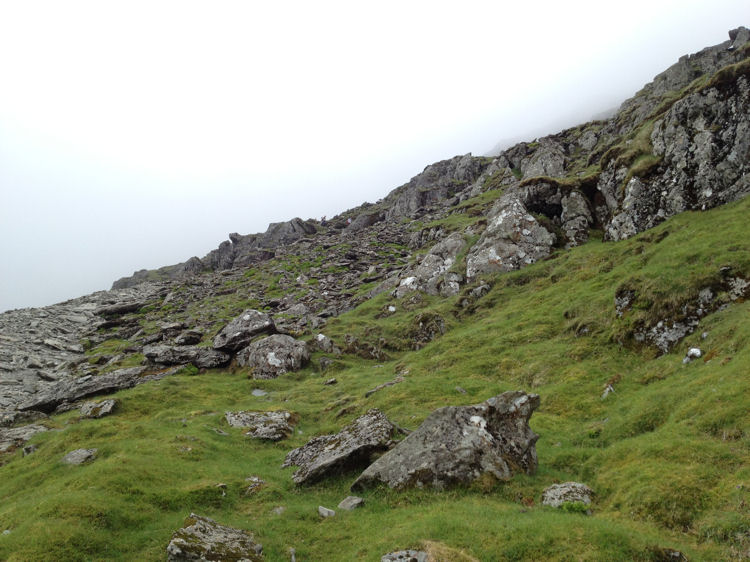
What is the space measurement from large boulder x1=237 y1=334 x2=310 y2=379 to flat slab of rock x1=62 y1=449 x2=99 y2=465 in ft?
76.3

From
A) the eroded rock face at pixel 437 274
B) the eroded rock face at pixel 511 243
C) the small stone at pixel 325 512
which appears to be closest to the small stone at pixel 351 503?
the small stone at pixel 325 512

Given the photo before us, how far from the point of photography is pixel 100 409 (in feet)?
121

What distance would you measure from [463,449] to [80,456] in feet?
77.8

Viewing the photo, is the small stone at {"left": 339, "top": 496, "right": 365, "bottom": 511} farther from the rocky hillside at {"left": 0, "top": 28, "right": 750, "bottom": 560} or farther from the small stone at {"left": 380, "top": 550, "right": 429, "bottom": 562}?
the small stone at {"left": 380, "top": 550, "right": 429, "bottom": 562}

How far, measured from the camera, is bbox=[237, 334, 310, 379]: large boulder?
49.6 metres

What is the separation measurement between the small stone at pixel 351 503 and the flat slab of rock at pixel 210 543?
3934 millimetres

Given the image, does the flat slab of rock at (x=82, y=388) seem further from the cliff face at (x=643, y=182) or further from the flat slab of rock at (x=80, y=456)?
the cliff face at (x=643, y=182)

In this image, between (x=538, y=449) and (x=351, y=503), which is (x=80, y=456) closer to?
(x=351, y=503)

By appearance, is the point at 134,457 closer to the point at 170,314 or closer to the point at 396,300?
the point at 396,300

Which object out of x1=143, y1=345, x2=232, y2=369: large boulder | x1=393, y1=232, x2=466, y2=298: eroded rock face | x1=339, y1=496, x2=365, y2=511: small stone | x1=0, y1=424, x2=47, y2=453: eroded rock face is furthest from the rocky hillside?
x1=393, y1=232, x2=466, y2=298: eroded rock face

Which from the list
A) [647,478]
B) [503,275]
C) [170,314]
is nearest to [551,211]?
[503,275]

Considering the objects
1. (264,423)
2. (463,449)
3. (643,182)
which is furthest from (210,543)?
(643,182)

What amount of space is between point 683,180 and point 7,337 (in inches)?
4584

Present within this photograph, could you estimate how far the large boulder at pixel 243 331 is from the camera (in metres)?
54.9
